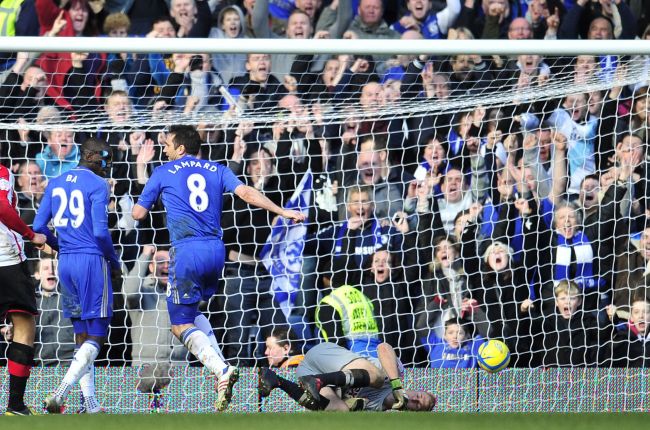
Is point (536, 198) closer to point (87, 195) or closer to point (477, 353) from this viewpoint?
point (477, 353)

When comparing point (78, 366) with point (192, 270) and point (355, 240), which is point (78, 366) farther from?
point (355, 240)

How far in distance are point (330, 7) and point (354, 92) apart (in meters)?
1.99

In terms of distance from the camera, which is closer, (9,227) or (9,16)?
(9,227)

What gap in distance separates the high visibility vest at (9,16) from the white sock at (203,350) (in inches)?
188

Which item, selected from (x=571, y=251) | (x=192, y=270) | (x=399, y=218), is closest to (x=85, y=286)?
(x=192, y=270)

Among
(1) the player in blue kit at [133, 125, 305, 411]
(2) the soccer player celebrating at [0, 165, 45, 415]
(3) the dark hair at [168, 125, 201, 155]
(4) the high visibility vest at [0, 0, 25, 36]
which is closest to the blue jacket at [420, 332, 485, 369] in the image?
(1) the player in blue kit at [133, 125, 305, 411]

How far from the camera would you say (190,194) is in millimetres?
7840

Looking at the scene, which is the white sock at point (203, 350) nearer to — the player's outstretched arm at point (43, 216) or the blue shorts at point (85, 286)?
the blue shorts at point (85, 286)

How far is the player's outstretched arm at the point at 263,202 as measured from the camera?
745 cm

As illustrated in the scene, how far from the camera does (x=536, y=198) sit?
9750mm

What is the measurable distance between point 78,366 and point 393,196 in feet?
10.7

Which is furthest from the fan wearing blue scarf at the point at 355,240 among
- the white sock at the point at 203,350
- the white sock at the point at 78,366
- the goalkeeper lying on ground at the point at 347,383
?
the white sock at the point at 78,366

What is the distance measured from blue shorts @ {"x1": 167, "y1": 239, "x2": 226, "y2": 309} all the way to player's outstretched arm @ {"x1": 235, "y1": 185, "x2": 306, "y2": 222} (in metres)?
0.40

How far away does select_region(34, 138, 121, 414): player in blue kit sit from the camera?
807cm
